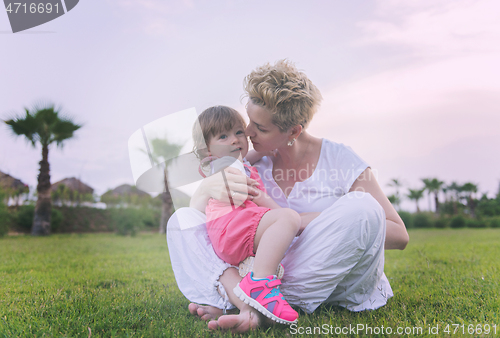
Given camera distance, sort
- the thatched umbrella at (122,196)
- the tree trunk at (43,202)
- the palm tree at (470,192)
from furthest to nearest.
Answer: the palm tree at (470,192) → the thatched umbrella at (122,196) → the tree trunk at (43,202)

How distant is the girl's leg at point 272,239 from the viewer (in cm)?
164

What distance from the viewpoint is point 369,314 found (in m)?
1.87

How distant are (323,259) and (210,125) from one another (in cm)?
111

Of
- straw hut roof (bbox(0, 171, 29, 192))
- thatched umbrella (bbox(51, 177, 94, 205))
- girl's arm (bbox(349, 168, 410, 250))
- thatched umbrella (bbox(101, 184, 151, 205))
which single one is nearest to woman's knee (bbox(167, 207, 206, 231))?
girl's arm (bbox(349, 168, 410, 250))

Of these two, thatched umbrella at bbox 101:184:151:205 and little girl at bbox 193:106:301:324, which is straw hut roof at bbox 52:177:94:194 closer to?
thatched umbrella at bbox 101:184:151:205

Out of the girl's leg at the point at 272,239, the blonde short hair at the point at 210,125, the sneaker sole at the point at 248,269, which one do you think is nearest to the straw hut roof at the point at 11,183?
the blonde short hair at the point at 210,125

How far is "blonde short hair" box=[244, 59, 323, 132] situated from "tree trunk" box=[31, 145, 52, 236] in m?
12.1

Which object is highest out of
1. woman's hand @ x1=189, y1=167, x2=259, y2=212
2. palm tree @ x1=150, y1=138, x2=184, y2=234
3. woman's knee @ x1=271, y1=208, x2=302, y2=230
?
palm tree @ x1=150, y1=138, x2=184, y2=234

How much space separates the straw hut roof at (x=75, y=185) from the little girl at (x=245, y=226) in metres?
12.7

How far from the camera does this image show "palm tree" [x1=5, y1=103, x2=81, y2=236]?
1180 cm

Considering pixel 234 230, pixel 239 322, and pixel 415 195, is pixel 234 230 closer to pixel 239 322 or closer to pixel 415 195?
pixel 239 322

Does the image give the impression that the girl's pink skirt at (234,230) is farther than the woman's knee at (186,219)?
No

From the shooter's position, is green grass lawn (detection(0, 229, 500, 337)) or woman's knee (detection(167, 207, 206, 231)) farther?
woman's knee (detection(167, 207, 206, 231))

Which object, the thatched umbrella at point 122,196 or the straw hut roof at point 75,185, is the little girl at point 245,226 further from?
the straw hut roof at point 75,185
